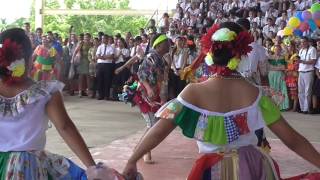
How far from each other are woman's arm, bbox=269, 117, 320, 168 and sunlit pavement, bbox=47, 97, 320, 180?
3.49 meters

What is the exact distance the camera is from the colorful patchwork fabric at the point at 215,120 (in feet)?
10.7

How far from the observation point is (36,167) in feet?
10.4

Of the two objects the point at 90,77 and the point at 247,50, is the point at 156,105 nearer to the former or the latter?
the point at 247,50

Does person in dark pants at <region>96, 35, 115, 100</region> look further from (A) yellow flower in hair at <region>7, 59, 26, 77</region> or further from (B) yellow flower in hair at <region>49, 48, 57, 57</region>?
(A) yellow flower in hair at <region>7, 59, 26, 77</region>

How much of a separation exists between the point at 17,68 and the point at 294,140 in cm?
158

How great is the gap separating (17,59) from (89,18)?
50032 mm

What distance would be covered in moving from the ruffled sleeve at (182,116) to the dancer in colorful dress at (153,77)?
4144 millimetres

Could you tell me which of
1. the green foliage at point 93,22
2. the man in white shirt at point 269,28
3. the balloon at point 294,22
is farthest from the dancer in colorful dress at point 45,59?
the green foliage at point 93,22

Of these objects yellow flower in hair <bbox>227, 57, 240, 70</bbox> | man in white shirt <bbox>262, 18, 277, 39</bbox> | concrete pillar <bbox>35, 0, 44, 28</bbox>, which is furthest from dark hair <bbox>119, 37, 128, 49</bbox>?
yellow flower in hair <bbox>227, 57, 240, 70</bbox>

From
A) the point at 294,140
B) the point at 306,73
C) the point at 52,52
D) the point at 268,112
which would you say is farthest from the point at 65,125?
the point at 52,52

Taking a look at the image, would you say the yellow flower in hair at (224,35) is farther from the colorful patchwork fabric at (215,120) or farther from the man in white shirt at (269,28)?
the man in white shirt at (269,28)

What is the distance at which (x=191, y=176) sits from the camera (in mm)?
3273

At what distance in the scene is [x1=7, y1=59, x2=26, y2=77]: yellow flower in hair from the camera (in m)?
3.18

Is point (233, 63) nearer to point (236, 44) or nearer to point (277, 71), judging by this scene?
point (236, 44)
